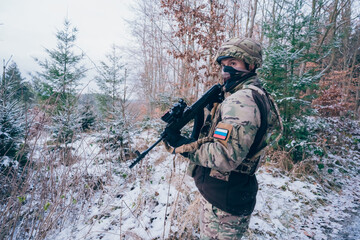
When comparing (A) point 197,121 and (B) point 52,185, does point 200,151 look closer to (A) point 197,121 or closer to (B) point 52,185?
(A) point 197,121

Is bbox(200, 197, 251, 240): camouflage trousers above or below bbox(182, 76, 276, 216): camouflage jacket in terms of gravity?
below

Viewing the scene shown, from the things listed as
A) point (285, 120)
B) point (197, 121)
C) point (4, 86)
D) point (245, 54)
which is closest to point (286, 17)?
point (285, 120)

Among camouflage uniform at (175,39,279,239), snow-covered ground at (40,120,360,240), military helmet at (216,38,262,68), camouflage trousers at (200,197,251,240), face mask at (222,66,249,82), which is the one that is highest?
military helmet at (216,38,262,68)

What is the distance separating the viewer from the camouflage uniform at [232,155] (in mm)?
1187

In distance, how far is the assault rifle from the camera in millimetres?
1478

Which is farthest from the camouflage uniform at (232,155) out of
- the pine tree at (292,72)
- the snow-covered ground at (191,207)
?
the pine tree at (292,72)

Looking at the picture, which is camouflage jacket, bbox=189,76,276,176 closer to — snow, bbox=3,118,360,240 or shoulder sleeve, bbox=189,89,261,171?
shoulder sleeve, bbox=189,89,261,171

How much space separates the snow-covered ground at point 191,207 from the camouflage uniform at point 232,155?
2.13 feet

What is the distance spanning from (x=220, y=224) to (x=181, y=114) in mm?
941

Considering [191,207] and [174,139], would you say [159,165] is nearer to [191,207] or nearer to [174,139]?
[191,207]

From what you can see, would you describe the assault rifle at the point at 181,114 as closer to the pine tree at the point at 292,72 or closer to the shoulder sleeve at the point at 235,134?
the shoulder sleeve at the point at 235,134

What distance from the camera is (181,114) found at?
1522 mm

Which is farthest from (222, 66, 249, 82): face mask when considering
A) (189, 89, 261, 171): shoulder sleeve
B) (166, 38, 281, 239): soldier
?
(189, 89, 261, 171): shoulder sleeve

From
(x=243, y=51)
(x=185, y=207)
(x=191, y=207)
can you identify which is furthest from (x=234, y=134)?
(x=185, y=207)
